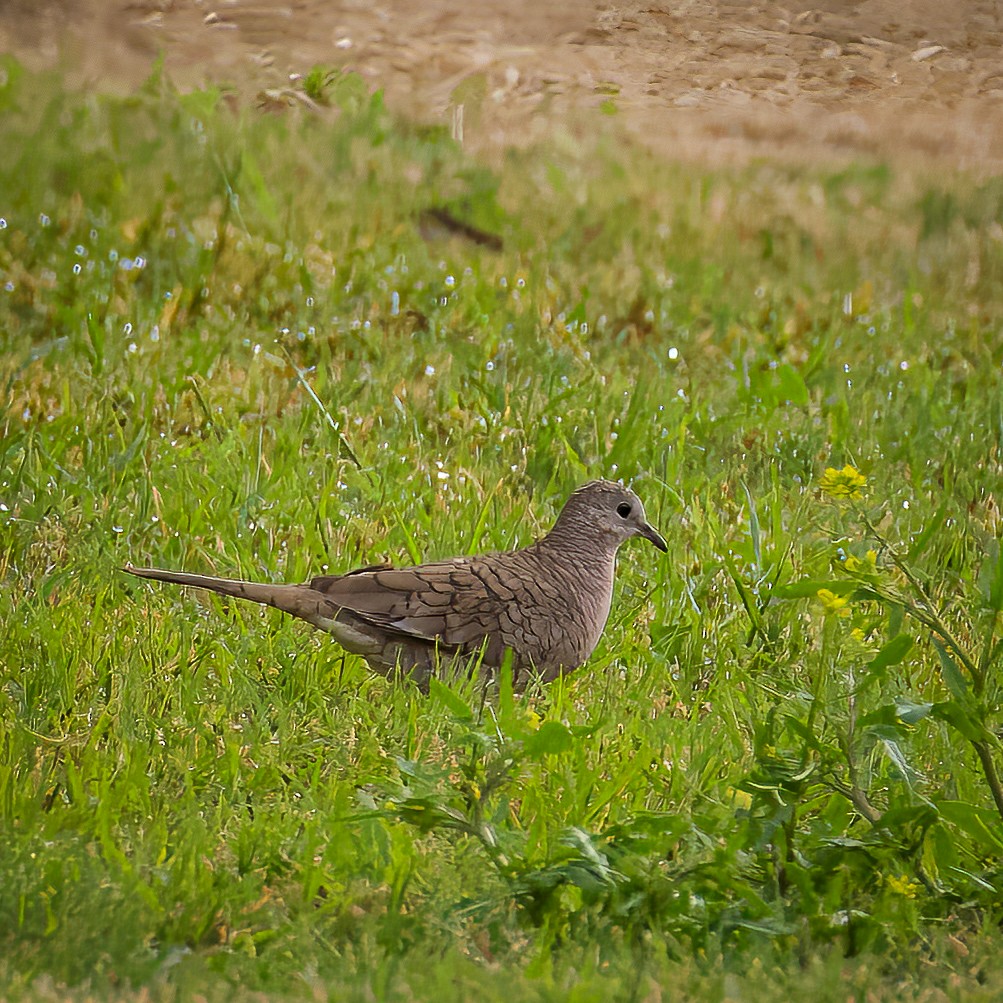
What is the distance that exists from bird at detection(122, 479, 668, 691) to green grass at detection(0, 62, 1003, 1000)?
13 centimetres

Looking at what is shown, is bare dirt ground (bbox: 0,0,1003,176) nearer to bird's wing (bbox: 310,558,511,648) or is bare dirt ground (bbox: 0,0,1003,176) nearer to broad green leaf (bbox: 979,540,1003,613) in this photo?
bird's wing (bbox: 310,558,511,648)

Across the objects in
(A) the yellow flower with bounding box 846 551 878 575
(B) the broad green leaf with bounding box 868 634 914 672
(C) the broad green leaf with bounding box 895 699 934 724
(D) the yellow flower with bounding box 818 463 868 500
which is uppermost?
(D) the yellow flower with bounding box 818 463 868 500

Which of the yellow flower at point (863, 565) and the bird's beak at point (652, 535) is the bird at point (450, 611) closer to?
the bird's beak at point (652, 535)

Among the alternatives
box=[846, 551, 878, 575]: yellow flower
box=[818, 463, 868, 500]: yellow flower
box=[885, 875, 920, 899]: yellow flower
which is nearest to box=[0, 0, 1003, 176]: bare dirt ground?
box=[818, 463, 868, 500]: yellow flower

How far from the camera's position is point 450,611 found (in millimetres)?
4191

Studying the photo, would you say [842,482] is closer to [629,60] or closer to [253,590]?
[253,590]

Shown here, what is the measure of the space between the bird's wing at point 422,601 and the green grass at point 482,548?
19 cm

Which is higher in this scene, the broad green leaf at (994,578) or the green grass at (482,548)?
the broad green leaf at (994,578)

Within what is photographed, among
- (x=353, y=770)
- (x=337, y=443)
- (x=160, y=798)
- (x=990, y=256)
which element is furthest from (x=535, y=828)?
(x=990, y=256)

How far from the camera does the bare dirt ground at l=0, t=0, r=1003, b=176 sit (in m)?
6.48

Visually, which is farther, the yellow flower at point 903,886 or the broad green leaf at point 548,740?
the broad green leaf at point 548,740

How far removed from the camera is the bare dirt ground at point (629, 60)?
6.48m

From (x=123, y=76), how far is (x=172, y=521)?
4.44 meters

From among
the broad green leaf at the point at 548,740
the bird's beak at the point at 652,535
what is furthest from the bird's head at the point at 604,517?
the broad green leaf at the point at 548,740
